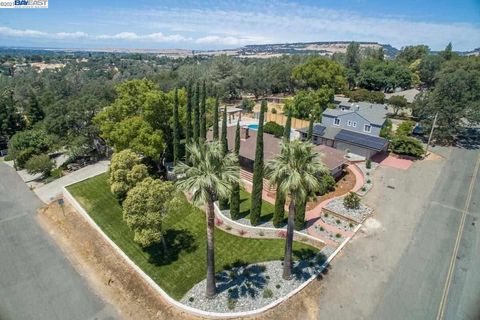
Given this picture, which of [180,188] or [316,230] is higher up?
[180,188]

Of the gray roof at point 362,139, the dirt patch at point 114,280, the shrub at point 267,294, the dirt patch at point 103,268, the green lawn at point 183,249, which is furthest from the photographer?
the gray roof at point 362,139

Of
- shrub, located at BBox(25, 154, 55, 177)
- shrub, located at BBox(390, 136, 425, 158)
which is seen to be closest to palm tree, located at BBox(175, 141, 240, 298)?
shrub, located at BBox(25, 154, 55, 177)

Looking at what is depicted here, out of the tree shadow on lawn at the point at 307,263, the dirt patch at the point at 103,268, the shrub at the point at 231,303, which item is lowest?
the dirt patch at the point at 103,268

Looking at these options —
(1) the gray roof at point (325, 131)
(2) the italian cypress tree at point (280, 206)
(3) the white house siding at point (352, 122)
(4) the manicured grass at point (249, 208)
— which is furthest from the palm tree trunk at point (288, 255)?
(3) the white house siding at point (352, 122)

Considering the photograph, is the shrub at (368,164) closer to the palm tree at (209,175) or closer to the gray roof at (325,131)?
the gray roof at (325,131)

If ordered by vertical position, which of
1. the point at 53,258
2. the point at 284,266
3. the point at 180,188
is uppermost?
the point at 180,188

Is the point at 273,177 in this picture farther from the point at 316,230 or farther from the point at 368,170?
the point at 368,170

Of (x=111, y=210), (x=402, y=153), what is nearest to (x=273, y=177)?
(x=111, y=210)
